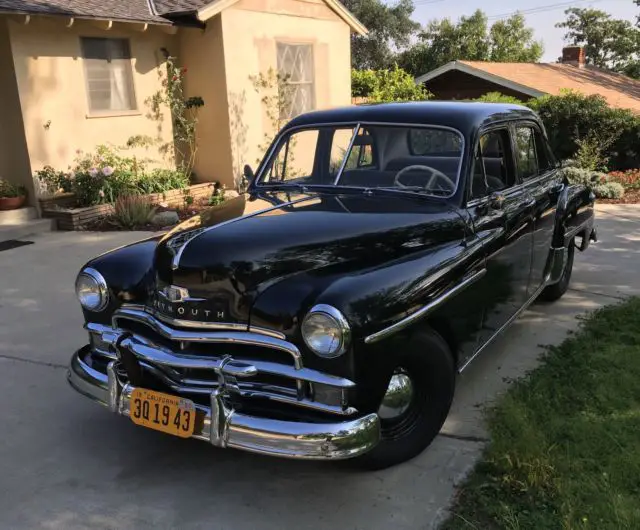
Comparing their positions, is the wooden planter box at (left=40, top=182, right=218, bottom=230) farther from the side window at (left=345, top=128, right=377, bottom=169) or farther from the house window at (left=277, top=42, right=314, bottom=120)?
the side window at (left=345, top=128, right=377, bottom=169)

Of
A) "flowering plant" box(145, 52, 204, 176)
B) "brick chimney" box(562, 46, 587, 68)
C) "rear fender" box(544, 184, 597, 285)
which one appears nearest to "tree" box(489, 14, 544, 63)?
"brick chimney" box(562, 46, 587, 68)

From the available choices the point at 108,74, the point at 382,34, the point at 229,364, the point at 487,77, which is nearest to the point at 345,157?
the point at 229,364

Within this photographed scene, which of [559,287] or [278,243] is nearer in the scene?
[278,243]

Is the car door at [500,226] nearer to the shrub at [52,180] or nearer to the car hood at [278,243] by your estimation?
the car hood at [278,243]

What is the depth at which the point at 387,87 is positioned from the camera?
17.0 m

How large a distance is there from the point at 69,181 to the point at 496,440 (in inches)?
315

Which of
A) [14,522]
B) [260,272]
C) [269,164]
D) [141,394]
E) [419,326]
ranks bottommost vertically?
[14,522]

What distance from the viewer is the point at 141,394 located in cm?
279

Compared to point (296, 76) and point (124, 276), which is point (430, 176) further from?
point (296, 76)

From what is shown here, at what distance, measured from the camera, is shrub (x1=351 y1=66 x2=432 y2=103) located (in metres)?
16.4

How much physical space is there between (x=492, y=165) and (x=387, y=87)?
13.7m

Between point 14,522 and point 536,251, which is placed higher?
point 536,251

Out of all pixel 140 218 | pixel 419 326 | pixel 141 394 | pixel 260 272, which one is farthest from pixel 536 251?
pixel 140 218

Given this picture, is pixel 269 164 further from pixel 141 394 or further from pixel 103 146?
pixel 103 146
